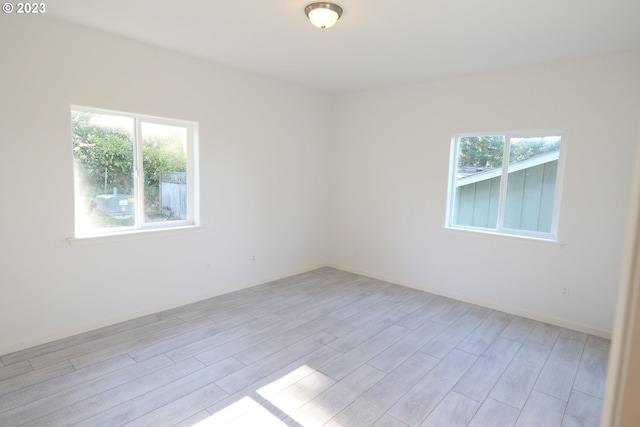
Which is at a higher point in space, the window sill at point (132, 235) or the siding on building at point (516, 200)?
the siding on building at point (516, 200)

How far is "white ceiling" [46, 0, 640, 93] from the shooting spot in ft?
8.37

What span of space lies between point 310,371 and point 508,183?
10.2ft

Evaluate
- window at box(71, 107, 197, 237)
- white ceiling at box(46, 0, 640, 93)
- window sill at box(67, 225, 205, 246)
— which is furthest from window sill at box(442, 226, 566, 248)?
window at box(71, 107, 197, 237)

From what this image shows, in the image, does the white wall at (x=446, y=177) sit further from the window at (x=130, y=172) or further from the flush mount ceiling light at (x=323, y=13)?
the window at (x=130, y=172)

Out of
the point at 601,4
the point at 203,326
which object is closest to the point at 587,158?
the point at 601,4

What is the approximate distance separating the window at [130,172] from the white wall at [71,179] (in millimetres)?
164

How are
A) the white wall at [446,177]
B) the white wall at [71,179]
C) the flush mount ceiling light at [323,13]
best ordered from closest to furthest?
the flush mount ceiling light at [323,13] < the white wall at [71,179] < the white wall at [446,177]

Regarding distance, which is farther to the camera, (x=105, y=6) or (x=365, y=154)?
(x=365, y=154)

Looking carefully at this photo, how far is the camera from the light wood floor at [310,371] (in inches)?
88.8

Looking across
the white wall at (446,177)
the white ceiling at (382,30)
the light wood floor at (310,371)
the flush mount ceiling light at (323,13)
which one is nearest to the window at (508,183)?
the white wall at (446,177)

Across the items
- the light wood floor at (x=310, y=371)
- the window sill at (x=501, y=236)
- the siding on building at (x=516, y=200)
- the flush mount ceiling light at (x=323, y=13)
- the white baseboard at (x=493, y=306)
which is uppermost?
the flush mount ceiling light at (x=323, y=13)

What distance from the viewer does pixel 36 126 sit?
2.88 metres

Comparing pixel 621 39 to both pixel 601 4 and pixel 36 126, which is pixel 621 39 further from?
pixel 36 126

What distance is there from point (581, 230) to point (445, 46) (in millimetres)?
2300
